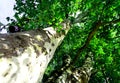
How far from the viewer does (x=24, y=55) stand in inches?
175

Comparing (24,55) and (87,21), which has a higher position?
(24,55)

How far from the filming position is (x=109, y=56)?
12469 mm

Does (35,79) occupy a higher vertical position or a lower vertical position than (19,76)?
lower

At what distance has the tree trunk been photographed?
3.75m

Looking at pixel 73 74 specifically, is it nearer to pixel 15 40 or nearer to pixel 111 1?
pixel 111 1

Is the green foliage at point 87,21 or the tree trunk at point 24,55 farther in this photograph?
the green foliage at point 87,21

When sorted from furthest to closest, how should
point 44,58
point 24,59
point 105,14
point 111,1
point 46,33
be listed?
point 105,14, point 111,1, point 46,33, point 44,58, point 24,59

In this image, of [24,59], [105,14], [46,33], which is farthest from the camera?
[105,14]

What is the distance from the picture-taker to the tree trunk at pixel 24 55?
3.75 metres

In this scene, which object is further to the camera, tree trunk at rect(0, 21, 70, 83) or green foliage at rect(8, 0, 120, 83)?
green foliage at rect(8, 0, 120, 83)

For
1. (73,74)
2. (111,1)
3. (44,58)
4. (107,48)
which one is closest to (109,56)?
(107,48)

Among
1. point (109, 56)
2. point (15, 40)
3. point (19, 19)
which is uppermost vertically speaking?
point (15, 40)

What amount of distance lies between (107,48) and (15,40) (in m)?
8.13

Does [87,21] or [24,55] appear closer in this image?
[24,55]
